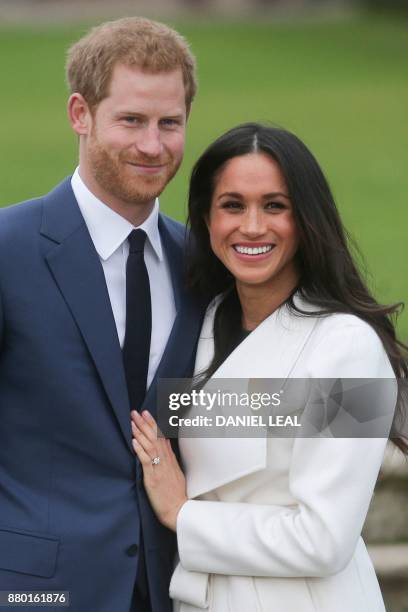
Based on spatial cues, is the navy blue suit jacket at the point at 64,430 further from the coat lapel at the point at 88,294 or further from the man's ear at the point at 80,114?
the man's ear at the point at 80,114

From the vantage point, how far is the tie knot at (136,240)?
3.91 m

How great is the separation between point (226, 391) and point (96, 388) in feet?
1.27

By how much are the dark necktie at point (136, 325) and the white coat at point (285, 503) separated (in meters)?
0.22

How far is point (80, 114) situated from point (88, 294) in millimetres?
576

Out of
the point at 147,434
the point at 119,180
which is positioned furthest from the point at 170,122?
the point at 147,434

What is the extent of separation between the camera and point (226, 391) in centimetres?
385

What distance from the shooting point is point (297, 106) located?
67.3ft

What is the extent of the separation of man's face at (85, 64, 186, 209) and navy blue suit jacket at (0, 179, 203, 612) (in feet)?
0.59

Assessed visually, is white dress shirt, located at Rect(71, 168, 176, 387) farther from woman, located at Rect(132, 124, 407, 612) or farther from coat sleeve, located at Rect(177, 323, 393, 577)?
coat sleeve, located at Rect(177, 323, 393, 577)

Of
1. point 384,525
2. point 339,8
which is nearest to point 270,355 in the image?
point 384,525

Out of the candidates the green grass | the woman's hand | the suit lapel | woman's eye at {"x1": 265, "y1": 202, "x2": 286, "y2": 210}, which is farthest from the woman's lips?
the green grass

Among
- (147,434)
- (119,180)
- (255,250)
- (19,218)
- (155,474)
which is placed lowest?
(155,474)

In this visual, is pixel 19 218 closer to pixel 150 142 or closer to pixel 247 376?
pixel 150 142

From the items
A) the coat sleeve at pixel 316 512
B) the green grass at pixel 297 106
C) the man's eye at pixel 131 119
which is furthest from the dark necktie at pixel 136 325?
the green grass at pixel 297 106
